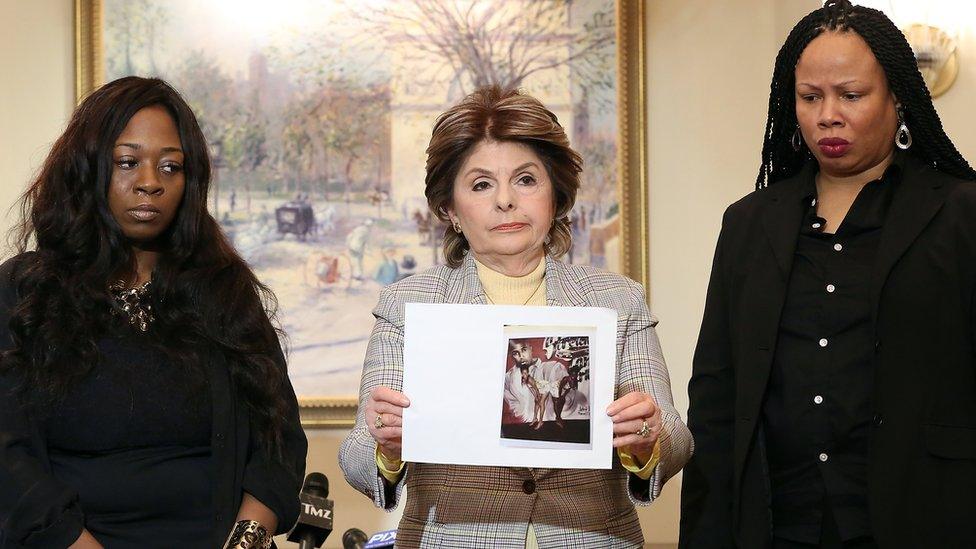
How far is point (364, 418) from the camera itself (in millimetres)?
2387

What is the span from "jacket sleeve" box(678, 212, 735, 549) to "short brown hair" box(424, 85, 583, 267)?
1.59 feet

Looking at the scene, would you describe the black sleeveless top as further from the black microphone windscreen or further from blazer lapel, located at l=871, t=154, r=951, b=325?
blazer lapel, located at l=871, t=154, r=951, b=325

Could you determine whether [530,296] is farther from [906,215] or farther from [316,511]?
[316,511]

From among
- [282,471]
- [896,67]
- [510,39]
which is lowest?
[282,471]

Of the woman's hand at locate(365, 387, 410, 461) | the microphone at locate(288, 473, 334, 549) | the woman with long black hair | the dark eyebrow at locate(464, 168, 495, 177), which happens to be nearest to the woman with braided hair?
the dark eyebrow at locate(464, 168, 495, 177)

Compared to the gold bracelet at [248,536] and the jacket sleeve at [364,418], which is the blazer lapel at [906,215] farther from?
the gold bracelet at [248,536]

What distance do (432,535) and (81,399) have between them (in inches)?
33.0

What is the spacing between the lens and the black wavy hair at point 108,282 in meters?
2.46

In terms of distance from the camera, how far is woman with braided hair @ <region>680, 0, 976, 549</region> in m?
2.37

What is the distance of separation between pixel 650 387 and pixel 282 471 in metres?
0.90

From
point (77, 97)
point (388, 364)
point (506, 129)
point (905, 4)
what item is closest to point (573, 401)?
point (388, 364)

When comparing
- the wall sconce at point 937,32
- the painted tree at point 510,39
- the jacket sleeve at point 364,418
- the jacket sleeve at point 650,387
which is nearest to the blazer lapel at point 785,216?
the jacket sleeve at point 650,387

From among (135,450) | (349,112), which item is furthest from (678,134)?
(135,450)

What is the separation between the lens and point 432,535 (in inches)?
94.3
